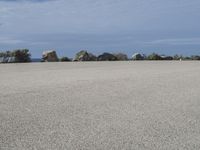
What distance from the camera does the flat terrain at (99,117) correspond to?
4.14 m

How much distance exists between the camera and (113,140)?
419 cm

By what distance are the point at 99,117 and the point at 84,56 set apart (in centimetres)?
1550

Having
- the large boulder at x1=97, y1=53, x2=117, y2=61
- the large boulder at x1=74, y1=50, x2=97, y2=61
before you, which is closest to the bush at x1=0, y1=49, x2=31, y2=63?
the large boulder at x1=74, y1=50, x2=97, y2=61

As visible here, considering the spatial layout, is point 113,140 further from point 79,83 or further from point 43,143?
point 79,83

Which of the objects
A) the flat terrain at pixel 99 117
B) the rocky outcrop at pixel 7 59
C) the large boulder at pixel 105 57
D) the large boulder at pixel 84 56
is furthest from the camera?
the large boulder at pixel 105 57

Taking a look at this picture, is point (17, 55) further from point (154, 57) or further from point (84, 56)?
point (154, 57)

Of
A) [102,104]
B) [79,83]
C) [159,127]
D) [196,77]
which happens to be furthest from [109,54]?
[159,127]

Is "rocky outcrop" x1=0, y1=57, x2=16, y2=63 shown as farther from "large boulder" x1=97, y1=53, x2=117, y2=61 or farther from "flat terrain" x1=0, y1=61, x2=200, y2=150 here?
"flat terrain" x1=0, y1=61, x2=200, y2=150

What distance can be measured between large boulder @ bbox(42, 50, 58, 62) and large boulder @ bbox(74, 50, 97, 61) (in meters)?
1.03

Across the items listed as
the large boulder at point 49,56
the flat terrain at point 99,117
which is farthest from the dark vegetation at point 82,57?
the flat terrain at point 99,117

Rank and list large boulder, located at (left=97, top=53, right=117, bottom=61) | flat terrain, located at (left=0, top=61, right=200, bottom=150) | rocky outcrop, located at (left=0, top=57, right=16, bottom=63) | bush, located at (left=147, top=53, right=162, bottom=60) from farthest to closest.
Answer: bush, located at (left=147, top=53, right=162, bottom=60), large boulder, located at (left=97, top=53, right=117, bottom=61), rocky outcrop, located at (left=0, top=57, right=16, bottom=63), flat terrain, located at (left=0, top=61, right=200, bottom=150)

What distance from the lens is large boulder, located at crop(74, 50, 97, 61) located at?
20531mm

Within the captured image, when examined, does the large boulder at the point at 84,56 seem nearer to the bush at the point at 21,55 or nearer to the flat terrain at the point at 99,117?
the bush at the point at 21,55

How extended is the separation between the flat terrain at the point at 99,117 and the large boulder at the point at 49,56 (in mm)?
12283
